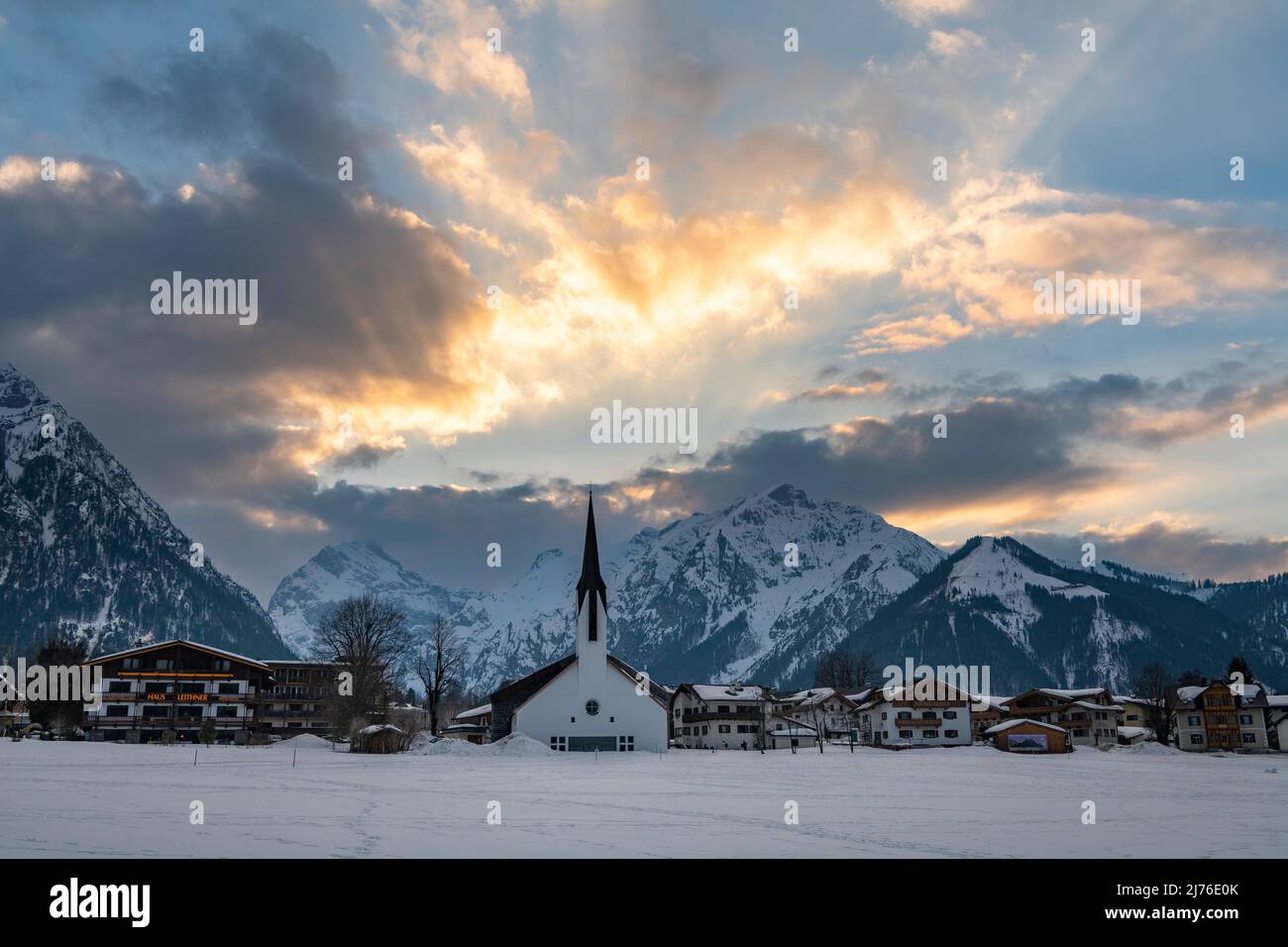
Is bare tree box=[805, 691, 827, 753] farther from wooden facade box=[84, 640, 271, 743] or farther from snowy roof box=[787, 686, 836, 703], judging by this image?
Answer: wooden facade box=[84, 640, 271, 743]

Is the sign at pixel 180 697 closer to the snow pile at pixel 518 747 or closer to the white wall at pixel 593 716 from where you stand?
the white wall at pixel 593 716

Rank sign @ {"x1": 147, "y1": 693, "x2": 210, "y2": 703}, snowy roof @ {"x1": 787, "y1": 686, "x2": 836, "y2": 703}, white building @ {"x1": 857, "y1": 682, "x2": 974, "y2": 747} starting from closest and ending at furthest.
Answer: sign @ {"x1": 147, "y1": 693, "x2": 210, "y2": 703} < white building @ {"x1": 857, "y1": 682, "x2": 974, "y2": 747} < snowy roof @ {"x1": 787, "y1": 686, "x2": 836, "y2": 703}

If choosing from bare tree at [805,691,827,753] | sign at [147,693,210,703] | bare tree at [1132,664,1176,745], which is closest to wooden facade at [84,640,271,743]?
sign at [147,693,210,703]

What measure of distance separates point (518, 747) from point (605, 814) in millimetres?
58659

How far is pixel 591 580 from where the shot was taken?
103 m

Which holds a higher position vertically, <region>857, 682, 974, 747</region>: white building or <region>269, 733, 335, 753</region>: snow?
<region>269, 733, 335, 753</region>: snow

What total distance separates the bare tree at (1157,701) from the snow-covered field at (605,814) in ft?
277

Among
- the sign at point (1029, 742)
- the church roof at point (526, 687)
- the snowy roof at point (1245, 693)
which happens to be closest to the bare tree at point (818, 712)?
the sign at point (1029, 742)

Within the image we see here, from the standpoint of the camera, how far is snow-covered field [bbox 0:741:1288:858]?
20578 mm

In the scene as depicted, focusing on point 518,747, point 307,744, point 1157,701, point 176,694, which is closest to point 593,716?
point 518,747

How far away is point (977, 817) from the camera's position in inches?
1116

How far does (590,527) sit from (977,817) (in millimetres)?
82551

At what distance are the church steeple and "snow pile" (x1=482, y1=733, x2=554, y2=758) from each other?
14794 millimetres

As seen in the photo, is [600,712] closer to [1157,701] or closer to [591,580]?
[591,580]
